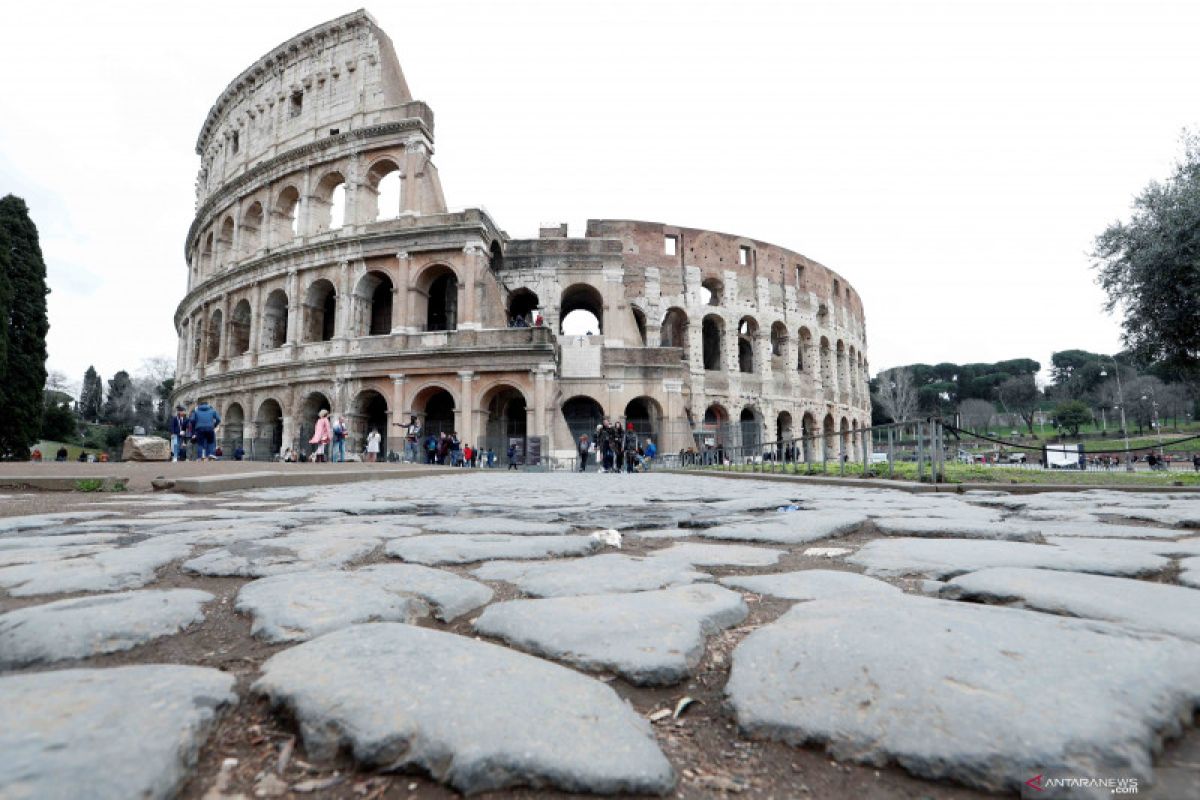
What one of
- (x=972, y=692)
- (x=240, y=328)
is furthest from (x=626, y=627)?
(x=240, y=328)

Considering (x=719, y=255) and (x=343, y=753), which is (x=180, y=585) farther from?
(x=719, y=255)

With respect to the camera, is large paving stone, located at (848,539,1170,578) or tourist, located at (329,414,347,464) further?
tourist, located at (329,414,347,464)

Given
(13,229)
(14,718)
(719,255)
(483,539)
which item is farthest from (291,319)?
(14,718)

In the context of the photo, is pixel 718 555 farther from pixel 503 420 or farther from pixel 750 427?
pixel 750 427

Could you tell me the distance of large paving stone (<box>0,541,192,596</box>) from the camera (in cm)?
159

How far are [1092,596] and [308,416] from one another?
2365 centimetres

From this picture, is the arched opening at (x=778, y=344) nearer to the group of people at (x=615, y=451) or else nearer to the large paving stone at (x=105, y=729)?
the group of people at (x=615, y=451)

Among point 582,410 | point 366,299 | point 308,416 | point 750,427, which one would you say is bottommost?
point 750,427

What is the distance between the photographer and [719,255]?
28.0 metres

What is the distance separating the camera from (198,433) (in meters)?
14.0

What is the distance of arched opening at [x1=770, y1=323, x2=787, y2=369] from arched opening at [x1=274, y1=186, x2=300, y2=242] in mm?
22284

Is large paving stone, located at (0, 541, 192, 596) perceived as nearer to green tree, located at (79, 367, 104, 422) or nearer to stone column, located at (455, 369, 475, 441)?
stone column, located at (455, 369, 475, 441)

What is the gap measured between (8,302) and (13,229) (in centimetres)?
478

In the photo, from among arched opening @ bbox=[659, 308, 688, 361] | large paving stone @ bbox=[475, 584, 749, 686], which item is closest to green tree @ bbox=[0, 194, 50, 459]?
arched opening @ bbox=[659, 308, 688, 361]
